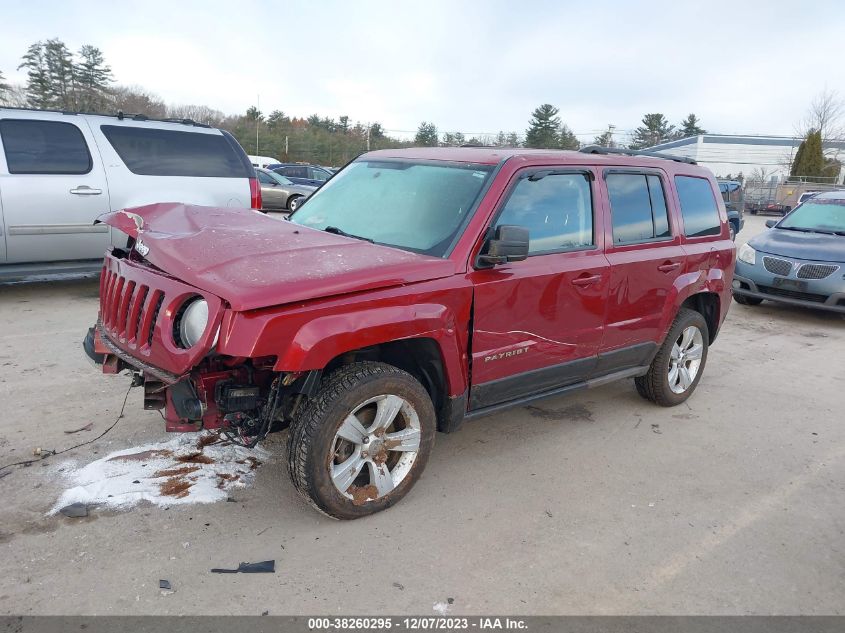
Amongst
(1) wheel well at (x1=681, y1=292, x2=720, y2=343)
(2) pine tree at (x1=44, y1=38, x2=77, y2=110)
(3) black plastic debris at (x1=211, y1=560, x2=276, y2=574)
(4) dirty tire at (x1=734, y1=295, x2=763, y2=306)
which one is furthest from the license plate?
(2) pine tree at (x1=44, y1=38, x2=77, y2=110)

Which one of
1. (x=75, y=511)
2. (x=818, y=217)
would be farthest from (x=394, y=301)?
(x=818, y=217)

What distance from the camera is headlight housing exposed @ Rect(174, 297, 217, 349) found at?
2797 millimetres

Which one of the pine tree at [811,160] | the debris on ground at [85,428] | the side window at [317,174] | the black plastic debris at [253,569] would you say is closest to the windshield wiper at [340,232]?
the black plastic debris at [253,569]

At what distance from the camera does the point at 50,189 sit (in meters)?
6.80

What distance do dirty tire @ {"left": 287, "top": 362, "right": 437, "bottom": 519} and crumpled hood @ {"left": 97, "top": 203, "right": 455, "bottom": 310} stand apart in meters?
0.45

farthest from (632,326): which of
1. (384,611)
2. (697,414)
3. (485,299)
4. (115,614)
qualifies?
(115,614)

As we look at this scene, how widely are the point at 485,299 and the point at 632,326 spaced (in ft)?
4.87

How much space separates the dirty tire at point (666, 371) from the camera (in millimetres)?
4867

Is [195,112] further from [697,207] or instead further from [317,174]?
[697,207]

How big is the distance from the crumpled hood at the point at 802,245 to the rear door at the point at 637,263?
4825 millimetres

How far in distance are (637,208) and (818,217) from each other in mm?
6610

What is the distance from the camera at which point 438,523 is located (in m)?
3.29

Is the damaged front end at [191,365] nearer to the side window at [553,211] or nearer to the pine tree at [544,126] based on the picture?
the side window at [553,211]

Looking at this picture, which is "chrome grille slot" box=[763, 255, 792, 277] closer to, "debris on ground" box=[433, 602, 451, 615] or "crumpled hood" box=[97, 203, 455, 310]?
"crumpled hood" box=[97, 203, 455, 310]
